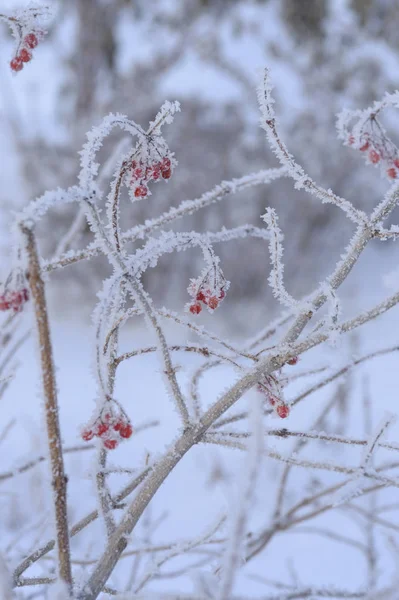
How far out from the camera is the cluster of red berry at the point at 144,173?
68 cm

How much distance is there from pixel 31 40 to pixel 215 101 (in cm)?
509

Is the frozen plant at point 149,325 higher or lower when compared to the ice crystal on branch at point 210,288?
lower

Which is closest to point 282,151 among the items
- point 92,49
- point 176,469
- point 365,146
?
point 365,146

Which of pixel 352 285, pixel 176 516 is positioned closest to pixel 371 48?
pixel 352 285

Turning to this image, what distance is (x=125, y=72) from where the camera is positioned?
634 centimetres

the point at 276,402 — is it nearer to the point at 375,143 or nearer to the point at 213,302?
the point at 213,302

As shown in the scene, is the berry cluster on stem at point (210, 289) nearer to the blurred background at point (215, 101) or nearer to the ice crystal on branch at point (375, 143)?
the ice crystal on branch at point (375, 143)

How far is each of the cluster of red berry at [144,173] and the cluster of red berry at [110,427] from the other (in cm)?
24

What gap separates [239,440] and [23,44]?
56 centimetres

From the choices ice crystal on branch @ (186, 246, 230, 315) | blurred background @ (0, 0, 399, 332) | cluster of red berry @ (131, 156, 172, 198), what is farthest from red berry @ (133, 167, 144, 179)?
blurred background @ (0, 0, 399, 332)

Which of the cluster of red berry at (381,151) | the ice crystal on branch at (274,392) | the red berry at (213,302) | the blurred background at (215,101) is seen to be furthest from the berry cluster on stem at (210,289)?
the blurred background at (215,101)

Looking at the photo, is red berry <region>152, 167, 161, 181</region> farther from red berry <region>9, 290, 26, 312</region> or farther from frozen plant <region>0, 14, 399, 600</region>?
red berry <region>9, 290, 26, 312</region>

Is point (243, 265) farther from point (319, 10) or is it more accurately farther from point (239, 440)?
point (239, 440)

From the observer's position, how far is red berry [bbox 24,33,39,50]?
77cm
